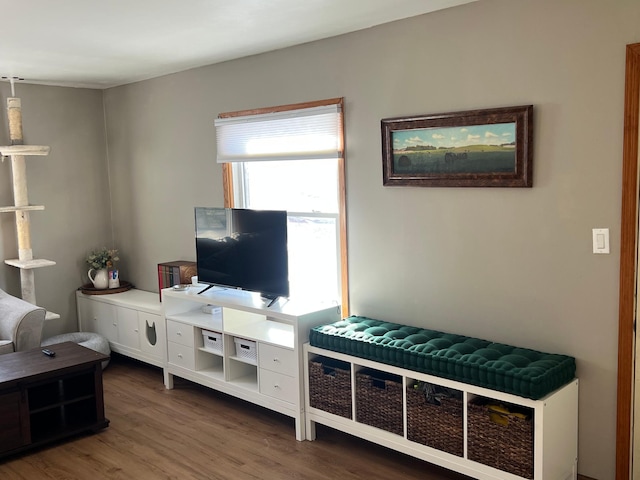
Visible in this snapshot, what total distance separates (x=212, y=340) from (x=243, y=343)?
0.34 m

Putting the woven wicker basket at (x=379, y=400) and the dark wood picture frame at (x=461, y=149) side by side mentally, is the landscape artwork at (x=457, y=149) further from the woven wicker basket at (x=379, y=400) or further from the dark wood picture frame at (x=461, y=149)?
the woven wicker basket at (x=379, y=400)

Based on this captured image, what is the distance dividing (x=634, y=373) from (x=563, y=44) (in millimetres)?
1482

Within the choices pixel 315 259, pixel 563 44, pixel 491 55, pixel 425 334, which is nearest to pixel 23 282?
pixel 315 259

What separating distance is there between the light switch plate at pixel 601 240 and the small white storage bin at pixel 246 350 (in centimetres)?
203

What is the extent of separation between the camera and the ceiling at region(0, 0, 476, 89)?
3001 mm

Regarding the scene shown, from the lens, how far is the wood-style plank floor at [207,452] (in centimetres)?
321

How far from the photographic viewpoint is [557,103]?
281 cm

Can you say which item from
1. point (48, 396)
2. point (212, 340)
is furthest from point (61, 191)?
point (212, 340)

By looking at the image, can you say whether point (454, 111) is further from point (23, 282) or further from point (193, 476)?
point (23, 282)

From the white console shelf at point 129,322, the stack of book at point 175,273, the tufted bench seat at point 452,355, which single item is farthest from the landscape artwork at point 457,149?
the white console shelf at point 129,322

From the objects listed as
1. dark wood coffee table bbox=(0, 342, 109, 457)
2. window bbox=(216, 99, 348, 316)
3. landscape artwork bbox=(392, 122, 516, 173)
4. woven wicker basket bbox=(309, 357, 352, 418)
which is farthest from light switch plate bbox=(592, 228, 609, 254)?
dark wood coffee table bbox=(0, 342, 109, 457)

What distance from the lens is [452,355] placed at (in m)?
2.88

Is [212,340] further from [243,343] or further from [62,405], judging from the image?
[62,405]

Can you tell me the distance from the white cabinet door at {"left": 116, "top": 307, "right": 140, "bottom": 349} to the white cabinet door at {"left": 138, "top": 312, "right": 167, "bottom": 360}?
2.3 inches
